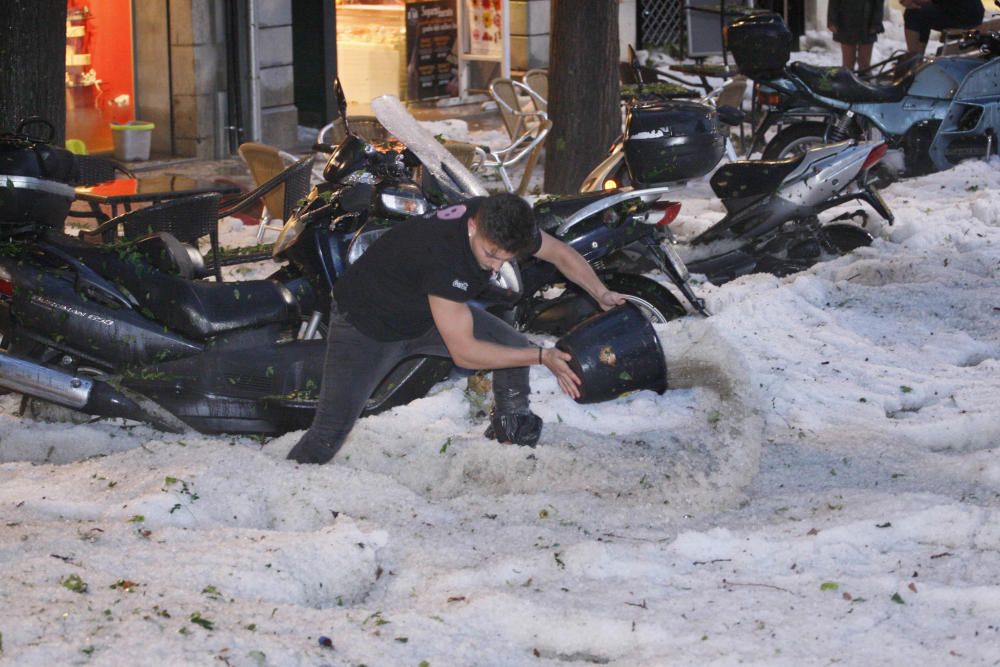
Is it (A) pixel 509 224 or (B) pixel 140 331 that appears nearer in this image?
(A) pixel 509 224

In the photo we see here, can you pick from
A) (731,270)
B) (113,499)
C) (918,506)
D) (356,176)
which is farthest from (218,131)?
(918,506)

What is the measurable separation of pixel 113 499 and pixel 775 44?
7796mm

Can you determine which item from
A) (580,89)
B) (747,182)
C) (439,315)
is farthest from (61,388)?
(580,89)

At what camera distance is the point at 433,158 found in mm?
6336

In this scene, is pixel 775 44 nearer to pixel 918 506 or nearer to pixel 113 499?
pixel 918 506

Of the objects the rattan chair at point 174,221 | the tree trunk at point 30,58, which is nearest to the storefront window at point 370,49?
the tree trunk at point 30,58

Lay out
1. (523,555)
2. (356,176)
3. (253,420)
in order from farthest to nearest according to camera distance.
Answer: (356,176)
(253,420)
(523,555)

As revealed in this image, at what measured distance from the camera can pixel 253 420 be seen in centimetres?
589

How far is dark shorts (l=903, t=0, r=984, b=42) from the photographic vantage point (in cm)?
1586

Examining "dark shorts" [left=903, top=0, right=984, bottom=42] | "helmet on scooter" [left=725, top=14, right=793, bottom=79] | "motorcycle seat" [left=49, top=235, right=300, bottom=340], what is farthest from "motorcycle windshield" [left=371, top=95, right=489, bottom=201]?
"dark shorts" [left=903, top=0, right=984, bottom=42]

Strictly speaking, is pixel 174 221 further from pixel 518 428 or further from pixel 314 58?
pixel 314 58

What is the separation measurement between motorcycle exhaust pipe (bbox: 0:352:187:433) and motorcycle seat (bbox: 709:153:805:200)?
174 inches

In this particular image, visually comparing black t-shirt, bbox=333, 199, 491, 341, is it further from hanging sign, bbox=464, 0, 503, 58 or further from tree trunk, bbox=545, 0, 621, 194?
hanging sign, bbox=464, 0, 503, 58

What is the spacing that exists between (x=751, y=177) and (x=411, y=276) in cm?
404
